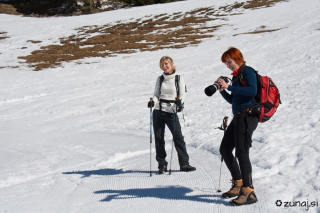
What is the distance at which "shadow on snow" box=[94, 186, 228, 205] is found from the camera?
4.41 metres

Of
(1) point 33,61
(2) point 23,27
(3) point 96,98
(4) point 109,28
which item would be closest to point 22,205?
(3) point 96,98

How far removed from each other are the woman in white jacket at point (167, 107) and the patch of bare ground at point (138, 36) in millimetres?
16256

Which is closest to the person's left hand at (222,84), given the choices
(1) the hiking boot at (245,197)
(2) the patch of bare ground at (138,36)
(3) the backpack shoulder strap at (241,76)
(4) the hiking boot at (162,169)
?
(3) the backpack shoulder strap at (241,76)

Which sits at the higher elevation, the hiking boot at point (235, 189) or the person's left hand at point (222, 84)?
the person's left hand at point (222, 84)

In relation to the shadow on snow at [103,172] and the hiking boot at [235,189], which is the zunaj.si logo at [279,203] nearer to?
the hiking boot at [235,189]

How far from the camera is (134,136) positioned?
332 inches

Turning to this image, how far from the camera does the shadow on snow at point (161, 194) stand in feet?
14.5

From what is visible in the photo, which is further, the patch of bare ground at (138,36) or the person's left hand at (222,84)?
the patch of bare ground at (138,36)

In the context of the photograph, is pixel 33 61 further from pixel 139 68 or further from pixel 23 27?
pixel 23 27

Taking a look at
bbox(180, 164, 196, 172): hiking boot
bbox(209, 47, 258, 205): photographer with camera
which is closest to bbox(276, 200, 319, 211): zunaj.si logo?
bbox(209, 47, 258, 205): photographer with camera

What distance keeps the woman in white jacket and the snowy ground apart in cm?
31

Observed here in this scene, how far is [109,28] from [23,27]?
10.6 m

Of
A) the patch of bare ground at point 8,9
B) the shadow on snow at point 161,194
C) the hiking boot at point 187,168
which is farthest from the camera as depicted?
the patch of bare ground at point 8,9

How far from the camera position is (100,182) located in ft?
→ 17.8
